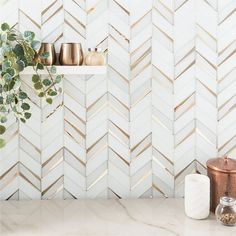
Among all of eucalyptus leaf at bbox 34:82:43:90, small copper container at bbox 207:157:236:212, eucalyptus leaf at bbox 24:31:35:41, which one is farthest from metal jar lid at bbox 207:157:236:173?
eucalyptus leaf at bbox 24:31:35:41

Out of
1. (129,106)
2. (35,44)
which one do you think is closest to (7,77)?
(35,44)

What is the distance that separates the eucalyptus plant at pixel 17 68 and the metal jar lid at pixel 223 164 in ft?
2.02

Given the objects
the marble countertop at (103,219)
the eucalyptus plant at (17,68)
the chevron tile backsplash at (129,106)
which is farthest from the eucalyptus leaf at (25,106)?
the marble countertop at (103,219)

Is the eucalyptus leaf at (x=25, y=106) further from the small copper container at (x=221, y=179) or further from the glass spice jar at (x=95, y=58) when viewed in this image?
the small copper container at (x=221, y=179)

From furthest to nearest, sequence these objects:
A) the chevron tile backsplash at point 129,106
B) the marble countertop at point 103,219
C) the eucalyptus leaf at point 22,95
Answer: the chevron tile backsplash at point 129,106 → the eucalyptus leaf at point 22,95 → the marble countertop at point 103,219

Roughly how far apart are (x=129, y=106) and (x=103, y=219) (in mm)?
440

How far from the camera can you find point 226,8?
1.70m

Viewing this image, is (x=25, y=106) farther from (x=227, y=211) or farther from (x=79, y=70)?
(x=227, y=211)

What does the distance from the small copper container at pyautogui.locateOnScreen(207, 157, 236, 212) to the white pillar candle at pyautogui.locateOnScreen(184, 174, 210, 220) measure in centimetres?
4

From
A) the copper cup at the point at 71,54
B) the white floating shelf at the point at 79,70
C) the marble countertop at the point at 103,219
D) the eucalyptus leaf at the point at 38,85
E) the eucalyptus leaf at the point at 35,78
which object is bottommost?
the marble countertop at the point at 103,219

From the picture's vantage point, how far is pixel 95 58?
5.19 feet

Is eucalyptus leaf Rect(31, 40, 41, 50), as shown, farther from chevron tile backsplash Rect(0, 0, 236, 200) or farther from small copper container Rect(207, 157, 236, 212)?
small copper container Rect(207, 157, 236, 212)

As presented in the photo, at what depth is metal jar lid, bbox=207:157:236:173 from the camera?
156 cm

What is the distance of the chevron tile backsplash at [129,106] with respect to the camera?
5.51 feet
